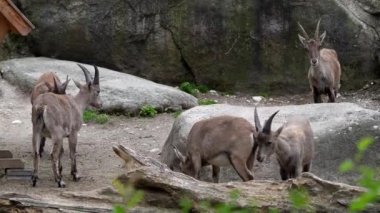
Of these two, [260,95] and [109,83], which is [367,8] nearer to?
[260,95]

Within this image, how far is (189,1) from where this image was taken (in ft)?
53.0

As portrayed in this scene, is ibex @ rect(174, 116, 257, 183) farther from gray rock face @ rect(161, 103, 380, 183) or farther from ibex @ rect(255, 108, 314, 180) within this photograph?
gray rock face @ rect(161, 103, 380, 183)

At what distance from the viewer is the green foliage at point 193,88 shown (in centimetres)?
1589

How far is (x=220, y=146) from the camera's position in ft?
29.8

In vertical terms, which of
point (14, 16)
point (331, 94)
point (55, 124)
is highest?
point (14, 16)

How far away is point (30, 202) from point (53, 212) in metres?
0.17

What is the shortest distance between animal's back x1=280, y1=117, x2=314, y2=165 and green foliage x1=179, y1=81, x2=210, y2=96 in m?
6.54

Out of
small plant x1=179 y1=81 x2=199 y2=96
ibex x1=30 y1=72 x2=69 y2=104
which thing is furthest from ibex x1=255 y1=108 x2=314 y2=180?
small plant x1=179 y1=81 x2=199 y2=96

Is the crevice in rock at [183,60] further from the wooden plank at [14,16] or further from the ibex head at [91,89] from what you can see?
the wooden plank at [14,16]

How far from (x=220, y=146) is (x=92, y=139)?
13.4 ft

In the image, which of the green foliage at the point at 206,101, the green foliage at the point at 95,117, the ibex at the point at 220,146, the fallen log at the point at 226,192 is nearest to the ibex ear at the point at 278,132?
the ibex at the point at 220,146

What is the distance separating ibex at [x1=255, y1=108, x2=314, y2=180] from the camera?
8.96 m

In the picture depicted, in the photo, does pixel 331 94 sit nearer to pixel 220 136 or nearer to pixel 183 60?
pixel 183 60

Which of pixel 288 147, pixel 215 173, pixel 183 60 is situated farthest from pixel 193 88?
A: pixel 288 147
